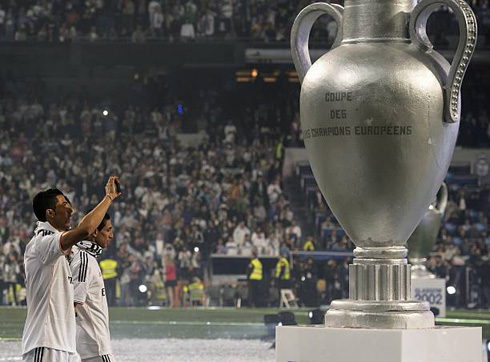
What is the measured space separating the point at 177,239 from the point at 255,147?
3.71 metres

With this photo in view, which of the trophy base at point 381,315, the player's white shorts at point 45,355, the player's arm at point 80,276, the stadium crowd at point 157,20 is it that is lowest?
the player's white shorts at point 45,355

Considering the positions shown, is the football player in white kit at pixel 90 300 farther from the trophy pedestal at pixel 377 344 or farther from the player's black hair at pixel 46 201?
the trophy pedestal at pixel 377 344

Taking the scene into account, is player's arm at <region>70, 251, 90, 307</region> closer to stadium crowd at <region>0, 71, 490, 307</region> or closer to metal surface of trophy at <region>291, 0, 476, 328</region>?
metal surface of trophy at <region>291, 0, 476, 328</region>

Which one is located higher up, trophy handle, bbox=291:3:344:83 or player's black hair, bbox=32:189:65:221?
trophy handle, bbox=291:3:344:83

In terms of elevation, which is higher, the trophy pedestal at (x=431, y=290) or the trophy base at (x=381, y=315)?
the trophy pedestal at (x=431, y=290)

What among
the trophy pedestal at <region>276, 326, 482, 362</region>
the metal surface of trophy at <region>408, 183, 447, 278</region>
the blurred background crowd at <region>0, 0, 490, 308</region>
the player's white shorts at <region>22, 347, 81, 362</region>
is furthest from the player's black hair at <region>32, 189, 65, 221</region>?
the blurred background crowd at <region>0, 0, 490, 308</region>

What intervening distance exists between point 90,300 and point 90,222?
150cm

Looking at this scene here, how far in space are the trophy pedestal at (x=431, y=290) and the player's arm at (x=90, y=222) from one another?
996cm

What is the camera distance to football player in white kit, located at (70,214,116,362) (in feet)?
19.0

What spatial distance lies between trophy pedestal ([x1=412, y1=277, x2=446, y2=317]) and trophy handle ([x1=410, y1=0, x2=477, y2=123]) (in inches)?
391

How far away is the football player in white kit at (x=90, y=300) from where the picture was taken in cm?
579

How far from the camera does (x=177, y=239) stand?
21234mm

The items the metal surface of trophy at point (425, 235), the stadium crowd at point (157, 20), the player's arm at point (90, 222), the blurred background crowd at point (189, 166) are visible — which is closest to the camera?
the player's arm at point (90, 222)

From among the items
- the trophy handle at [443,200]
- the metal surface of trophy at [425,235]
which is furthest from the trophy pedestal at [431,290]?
the trophy handle at [443,200]
